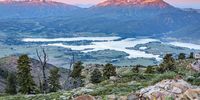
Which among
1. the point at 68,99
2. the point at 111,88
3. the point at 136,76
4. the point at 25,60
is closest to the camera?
the point at 68,99

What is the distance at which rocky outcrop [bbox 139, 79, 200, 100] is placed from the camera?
27594mm

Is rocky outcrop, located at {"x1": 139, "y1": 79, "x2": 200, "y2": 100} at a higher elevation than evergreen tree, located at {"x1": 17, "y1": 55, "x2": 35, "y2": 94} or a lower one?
higher

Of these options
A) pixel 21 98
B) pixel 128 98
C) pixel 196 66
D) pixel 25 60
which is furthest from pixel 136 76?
pixel 25 60

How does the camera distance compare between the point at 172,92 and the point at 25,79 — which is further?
the point at 25,79

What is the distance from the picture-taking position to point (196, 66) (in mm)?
67375

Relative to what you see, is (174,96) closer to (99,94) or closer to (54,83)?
(99,94)

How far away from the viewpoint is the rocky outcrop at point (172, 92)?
→ 27.6m

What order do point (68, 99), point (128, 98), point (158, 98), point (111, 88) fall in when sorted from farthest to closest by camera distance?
1. point (111, 88)
2. point (68, 99)
3. point (128, 98)
4. point (158, 98)

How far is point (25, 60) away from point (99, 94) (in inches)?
1892

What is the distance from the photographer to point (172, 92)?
93.2 ft

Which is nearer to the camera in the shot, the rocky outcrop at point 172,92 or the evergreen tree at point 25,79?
the rocky outcrop at point 172,92

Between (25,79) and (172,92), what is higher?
(172,92)

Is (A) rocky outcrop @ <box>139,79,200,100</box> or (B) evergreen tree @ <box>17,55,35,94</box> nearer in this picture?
(A) rocky outcrop @ <box>139,79,200,100</box>

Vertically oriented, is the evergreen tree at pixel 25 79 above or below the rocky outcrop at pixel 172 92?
below
